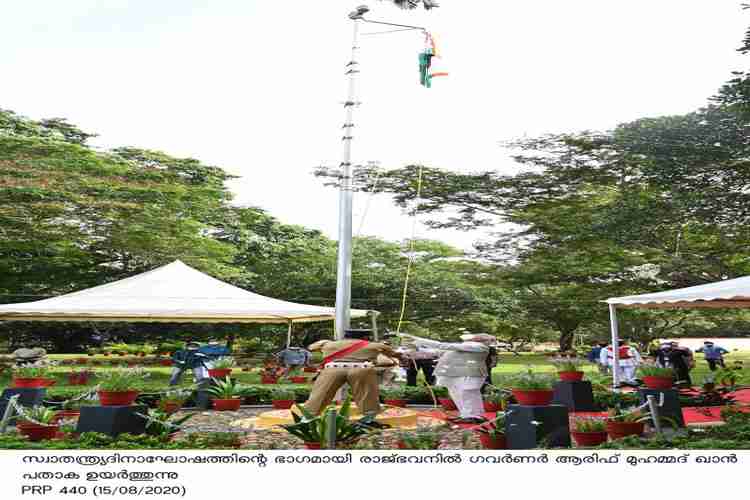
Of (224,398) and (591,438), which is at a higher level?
(591,438)

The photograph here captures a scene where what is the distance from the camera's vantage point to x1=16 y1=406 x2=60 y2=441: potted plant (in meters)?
6.64

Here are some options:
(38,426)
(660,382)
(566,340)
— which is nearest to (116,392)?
(38,426)

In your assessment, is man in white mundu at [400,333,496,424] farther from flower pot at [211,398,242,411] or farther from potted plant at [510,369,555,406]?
flower pot at [211,398,242,411]

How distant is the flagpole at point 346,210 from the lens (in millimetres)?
7812

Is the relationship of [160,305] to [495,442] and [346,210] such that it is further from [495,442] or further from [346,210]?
[495,442]

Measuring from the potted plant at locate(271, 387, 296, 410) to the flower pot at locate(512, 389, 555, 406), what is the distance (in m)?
4.94

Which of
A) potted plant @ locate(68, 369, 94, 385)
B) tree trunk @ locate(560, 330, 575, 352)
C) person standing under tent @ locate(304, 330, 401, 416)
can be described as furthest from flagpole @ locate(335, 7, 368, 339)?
tree trunk @ locate(560, 330, 575, 352)

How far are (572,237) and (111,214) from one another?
18.3 metres

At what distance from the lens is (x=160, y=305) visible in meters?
10.3

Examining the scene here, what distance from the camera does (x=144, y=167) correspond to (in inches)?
933

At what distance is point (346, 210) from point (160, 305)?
4.12 metres

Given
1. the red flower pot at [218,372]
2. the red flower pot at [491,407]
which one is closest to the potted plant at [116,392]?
the red flower pot at [218,372]

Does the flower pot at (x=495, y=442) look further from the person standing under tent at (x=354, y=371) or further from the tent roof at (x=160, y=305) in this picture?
the tent roof at (x=160, y=305)
